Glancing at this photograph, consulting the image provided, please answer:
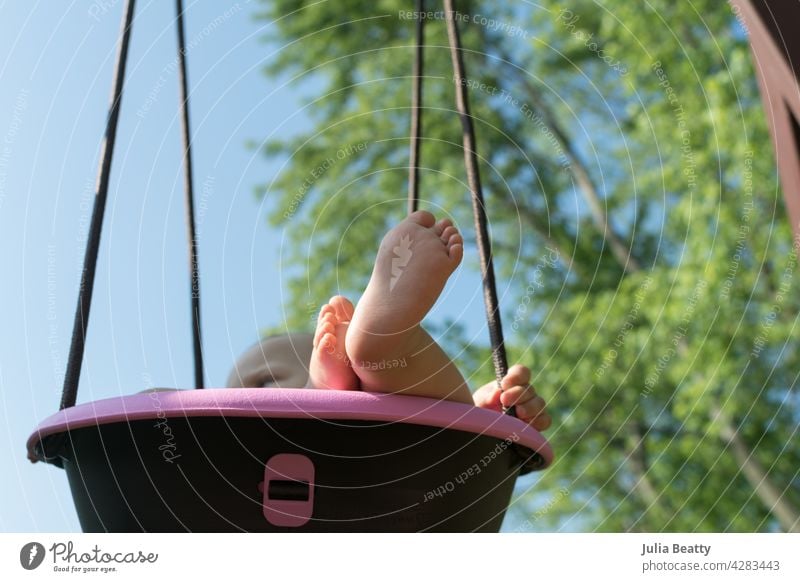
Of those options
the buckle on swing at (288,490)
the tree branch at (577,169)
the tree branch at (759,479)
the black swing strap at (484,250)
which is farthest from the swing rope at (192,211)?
the tree branch at (577,169)

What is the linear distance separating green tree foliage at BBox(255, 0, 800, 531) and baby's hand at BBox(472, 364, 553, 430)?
2.20 m

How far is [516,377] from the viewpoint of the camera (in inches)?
39.5

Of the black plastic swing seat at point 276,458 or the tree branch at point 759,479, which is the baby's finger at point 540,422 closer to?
the black plastic swing seat at point 276,458

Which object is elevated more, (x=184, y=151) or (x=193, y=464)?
(x=184, y=151)

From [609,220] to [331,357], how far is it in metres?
3.70

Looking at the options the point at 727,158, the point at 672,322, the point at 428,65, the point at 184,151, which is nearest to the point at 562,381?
the point at 672,322

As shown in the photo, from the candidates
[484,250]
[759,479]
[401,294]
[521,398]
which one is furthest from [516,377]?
[759,479]

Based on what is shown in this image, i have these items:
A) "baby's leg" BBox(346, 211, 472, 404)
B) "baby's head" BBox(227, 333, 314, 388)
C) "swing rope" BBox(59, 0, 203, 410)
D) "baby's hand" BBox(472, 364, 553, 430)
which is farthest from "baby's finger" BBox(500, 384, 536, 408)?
"swing rope" BBox(59, 0, 203, 410)

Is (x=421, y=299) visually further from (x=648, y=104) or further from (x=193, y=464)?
(x=648, y=104)

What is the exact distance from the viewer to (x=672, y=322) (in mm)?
3262

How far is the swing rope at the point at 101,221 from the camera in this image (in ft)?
3.07

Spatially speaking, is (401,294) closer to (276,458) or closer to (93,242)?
(276,458)
